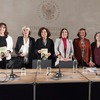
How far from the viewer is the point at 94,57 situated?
5027mm

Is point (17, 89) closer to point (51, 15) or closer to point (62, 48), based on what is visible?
point (62, 48)

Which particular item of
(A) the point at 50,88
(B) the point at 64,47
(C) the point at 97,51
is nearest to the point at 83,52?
(C) the point at 97,51

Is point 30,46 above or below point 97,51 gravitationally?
above

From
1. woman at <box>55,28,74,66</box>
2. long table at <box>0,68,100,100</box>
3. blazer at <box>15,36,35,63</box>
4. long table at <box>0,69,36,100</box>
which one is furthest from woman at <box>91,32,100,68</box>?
long table at <box>0,69,36,100</box>

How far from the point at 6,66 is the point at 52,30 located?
187 cm

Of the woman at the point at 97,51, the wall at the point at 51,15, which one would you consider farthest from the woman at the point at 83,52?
the wall at the point at 51,15

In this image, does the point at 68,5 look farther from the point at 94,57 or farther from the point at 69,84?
the point at 69,84

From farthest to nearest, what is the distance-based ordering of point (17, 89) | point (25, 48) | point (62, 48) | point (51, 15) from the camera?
point (51, 15) → point (62, 48) → point (25, 48) → point (17, 89)

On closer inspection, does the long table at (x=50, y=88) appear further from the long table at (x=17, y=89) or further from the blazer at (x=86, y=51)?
the blazer at (x=86, y=51)

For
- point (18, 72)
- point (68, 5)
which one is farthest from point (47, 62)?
point (68, 5)

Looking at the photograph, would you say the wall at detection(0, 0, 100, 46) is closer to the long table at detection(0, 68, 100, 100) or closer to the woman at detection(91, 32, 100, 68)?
the woman at detection(91, 32, 100, 68)

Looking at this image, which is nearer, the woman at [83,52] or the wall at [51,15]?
the woman at [83,52]

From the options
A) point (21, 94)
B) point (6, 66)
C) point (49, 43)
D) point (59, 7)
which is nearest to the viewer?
point (21, 94)

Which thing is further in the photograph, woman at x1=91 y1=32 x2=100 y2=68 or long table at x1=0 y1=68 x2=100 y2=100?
woman at x1=91 y1=32 x2=100 y2=68
